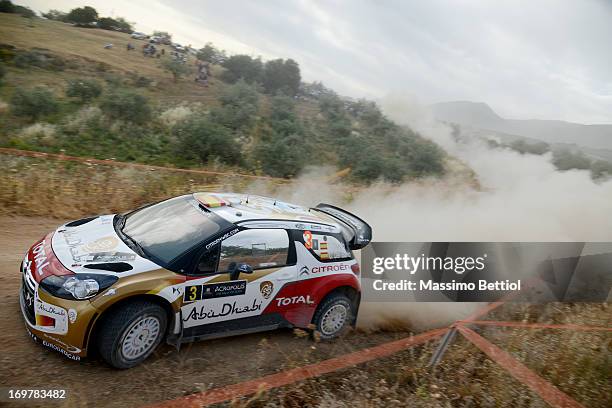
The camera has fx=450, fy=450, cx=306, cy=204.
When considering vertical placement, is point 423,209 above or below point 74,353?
above

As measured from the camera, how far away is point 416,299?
24.6ft

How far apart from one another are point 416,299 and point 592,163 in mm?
28720

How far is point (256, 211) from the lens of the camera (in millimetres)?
5770

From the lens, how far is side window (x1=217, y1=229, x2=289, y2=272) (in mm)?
5094

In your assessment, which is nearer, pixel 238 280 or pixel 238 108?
pixel 238 280

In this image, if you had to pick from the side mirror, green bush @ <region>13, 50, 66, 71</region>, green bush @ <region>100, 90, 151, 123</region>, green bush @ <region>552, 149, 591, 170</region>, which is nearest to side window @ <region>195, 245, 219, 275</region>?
the side mirror

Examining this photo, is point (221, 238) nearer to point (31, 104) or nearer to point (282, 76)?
point (31, 104)

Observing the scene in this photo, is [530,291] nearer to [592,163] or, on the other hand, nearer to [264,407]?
[264,407]

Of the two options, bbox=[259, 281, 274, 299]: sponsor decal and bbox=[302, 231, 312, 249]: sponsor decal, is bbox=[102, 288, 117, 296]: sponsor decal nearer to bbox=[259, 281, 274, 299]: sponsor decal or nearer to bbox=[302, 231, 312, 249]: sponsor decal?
bbox=[259, 281, 274, 299]: sponsor decal

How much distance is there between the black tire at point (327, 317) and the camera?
19.4ft

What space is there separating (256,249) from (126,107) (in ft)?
48.2

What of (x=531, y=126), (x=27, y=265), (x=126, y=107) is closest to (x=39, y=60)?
(x=126, y=107)

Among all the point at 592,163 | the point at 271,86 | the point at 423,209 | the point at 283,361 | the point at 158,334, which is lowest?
the point at 283,361

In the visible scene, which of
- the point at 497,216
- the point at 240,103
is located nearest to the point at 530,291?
the point at 497,216
